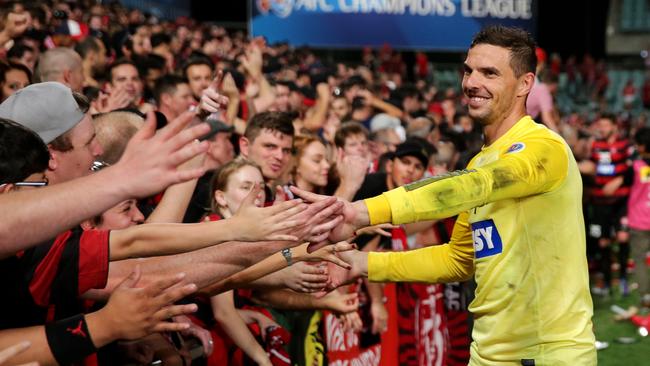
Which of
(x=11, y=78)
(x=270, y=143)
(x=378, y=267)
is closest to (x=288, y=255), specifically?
(x=378, y=267)

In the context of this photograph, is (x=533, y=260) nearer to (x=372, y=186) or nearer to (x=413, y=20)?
(x=372, y=186)

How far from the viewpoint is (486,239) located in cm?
373

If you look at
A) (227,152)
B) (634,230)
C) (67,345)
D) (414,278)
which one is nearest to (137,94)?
(227,152)

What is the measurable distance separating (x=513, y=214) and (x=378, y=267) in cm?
84

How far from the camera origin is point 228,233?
10.6 feet

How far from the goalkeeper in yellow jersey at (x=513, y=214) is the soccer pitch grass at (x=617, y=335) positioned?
4942 mm

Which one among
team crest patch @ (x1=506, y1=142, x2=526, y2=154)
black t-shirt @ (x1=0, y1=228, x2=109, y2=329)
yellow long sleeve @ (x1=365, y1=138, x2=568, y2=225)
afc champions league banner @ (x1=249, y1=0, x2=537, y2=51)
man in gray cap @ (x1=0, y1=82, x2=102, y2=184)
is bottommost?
afc champions league banner @ (x1=249, y1=0, x2=537, y2=51)

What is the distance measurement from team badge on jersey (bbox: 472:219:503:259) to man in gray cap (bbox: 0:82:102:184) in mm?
1555

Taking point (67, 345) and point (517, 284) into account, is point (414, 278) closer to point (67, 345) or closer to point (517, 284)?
point (517, 284)

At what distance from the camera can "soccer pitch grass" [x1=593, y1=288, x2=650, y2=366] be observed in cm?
844

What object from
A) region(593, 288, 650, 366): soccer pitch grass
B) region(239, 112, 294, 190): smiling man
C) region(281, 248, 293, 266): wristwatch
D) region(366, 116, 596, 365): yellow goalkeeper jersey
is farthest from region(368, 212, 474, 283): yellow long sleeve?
region(593, 288, 650, 366): soccer pitch grass

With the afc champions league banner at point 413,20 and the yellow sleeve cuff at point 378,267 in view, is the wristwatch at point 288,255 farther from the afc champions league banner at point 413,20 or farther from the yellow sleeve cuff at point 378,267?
the afc champions league banner at point 413,20

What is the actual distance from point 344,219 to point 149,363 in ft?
3.29

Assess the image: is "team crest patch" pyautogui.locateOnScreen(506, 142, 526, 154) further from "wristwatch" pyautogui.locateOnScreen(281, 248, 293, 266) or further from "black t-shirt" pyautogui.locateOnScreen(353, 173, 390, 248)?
"black t-shirt" pyautogui.locateOnScreen(353, 173, 390, 248)
